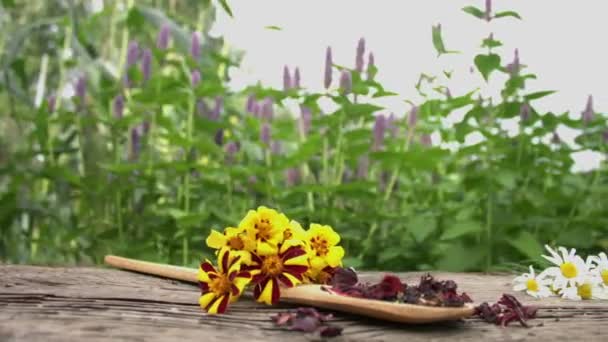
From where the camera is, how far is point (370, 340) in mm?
763

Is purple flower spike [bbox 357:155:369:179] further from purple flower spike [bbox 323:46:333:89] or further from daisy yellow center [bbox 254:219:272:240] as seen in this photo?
daisy yellow center [bbox 254:219:272:240]

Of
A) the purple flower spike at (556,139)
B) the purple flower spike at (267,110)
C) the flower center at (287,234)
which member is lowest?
the flower center at (287,234)

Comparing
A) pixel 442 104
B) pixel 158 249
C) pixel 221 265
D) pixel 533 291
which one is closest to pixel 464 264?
pixel 442 104

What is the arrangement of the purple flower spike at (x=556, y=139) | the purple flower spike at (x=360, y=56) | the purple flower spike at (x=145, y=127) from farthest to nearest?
the purple flower spike at (x=145, y=127) → the purple flower spike at (x=556, y=139) → the purple flower spike at (x=360, y=56)

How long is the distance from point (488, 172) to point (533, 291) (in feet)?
1.88

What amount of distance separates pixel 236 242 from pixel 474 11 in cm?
89

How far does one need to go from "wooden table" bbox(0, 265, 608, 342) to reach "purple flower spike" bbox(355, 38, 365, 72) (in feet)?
2.36

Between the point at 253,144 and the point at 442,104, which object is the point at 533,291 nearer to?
the point at 442,104

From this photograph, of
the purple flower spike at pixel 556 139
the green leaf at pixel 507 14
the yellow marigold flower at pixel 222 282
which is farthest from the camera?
the purple flower spike at pixel 556 139

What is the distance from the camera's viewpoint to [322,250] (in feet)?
3.18

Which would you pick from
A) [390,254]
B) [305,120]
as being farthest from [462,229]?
[305,120]

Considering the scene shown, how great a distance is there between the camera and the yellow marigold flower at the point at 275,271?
887 mm

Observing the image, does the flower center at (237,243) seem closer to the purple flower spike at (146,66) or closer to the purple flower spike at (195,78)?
the purple flower spike at (195,78)

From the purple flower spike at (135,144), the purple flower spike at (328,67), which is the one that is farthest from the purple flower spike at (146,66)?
the purple flower spike at (328,67)
